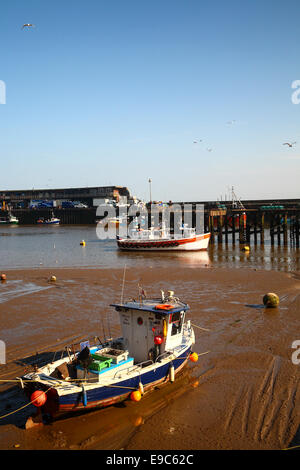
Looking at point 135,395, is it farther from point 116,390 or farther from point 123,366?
point 123,366

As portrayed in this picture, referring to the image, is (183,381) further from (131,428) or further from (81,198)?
(81,198)

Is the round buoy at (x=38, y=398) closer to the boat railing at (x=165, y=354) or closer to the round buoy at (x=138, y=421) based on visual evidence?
the round buoy at (x=138, y=421)

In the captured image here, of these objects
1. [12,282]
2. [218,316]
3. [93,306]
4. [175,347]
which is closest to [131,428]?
[175,347]

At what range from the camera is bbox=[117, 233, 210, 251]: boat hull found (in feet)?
154

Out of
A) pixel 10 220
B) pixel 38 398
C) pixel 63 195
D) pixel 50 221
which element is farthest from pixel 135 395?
pixel 63 195

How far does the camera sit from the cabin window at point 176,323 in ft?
42.0

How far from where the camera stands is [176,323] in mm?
13070

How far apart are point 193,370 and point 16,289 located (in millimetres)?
16950

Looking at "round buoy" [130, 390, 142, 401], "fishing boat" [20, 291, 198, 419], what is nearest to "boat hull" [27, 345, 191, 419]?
"fishing boat" [20, 291, 198, 419]

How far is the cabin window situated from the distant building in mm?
124798

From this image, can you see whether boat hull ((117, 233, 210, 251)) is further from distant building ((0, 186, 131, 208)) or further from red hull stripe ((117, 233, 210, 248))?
distant building ((0, 186, 131, 208))

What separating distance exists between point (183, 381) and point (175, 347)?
1166 millimetres
